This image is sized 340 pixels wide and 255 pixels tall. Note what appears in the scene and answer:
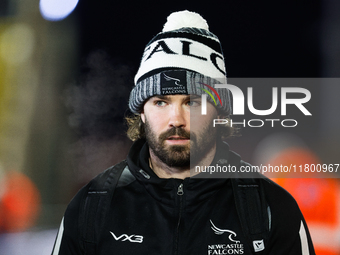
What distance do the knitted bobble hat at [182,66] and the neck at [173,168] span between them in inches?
14.0

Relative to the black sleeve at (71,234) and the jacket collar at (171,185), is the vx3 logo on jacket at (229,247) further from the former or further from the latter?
the black sleeve at (71,234)

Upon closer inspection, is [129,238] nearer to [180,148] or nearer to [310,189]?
[180,148]

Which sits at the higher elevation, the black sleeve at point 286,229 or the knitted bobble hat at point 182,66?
the knitted bobble hat at point 182,66

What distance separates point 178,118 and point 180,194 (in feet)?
1.48

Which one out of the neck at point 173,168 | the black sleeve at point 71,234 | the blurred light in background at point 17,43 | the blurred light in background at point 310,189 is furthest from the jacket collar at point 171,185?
the blurred light in background at point 17,43

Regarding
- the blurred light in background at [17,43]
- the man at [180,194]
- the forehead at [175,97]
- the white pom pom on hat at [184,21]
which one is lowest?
the man at [180,194]

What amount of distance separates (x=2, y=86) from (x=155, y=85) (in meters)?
5.52

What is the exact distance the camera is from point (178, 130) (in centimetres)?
179

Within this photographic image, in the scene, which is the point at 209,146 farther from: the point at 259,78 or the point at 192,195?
the point at 259,78

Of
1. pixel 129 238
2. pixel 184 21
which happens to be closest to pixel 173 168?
pixel 129 238

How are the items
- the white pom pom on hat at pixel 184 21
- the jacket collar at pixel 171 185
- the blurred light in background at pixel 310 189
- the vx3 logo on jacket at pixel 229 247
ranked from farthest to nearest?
the blurred light in background at pixel 310 189, the white pom pom on hat at pixel 184 21, the jacket collar at pixel 171 185, the vx3 logo on jacket at pixel 229 247

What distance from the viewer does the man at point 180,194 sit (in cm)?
157

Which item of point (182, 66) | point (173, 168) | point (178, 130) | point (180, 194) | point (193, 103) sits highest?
point (182, 66)

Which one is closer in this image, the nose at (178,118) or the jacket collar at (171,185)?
the jacket collar at (171,185)
